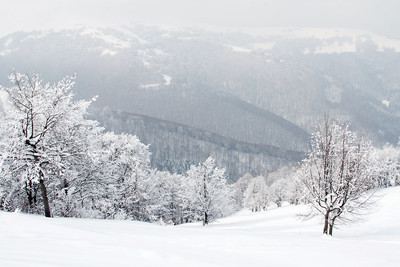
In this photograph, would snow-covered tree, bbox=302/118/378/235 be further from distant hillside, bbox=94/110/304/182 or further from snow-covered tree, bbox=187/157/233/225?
distant hillside, bbox=94/110/304/182

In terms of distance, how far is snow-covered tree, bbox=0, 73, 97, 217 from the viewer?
15.0 meters

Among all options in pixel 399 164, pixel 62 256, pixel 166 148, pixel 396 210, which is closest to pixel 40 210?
pixel 62 256

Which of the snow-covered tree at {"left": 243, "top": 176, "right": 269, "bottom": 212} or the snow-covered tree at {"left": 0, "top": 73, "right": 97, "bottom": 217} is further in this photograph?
the snow-covered tree at {"left": 243, "top": 176, "right": 269, "bottom": 212}

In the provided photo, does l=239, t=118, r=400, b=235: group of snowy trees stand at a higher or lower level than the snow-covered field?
higher

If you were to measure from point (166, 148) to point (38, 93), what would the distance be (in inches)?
6485

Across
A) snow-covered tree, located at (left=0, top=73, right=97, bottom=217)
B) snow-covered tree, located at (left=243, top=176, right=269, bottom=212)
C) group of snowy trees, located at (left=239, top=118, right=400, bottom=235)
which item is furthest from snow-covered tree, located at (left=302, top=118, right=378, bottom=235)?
snow-covered tree, located at (left=243, top=176, right=269, bottom=212)

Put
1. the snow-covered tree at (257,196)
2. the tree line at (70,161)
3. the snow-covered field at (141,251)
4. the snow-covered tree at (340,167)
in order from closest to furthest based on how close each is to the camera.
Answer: the snow-covered field at (141,251) < the tree line at (70,161) < the snow-covered tree at (340,167) < the snow-covered tree at (257,196)

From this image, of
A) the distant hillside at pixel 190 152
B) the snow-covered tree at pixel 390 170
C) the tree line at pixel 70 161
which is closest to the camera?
the tree line at pixel 70 161

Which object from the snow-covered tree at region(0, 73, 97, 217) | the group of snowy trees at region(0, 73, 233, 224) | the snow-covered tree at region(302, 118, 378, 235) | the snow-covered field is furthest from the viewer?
the snow-covered tree at region(302, 118, 378, 235)

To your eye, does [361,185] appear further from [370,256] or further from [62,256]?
[62,256]

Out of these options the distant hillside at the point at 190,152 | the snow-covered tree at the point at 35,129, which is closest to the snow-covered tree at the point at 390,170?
the snow-covered tree at the point at 35,129

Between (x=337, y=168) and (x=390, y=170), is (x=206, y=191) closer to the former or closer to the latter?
(x=337, y=168)

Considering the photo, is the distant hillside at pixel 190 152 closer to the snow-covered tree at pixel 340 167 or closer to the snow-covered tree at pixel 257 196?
the snow-covered tree at pixel 257 196

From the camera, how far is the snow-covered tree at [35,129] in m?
15.0
